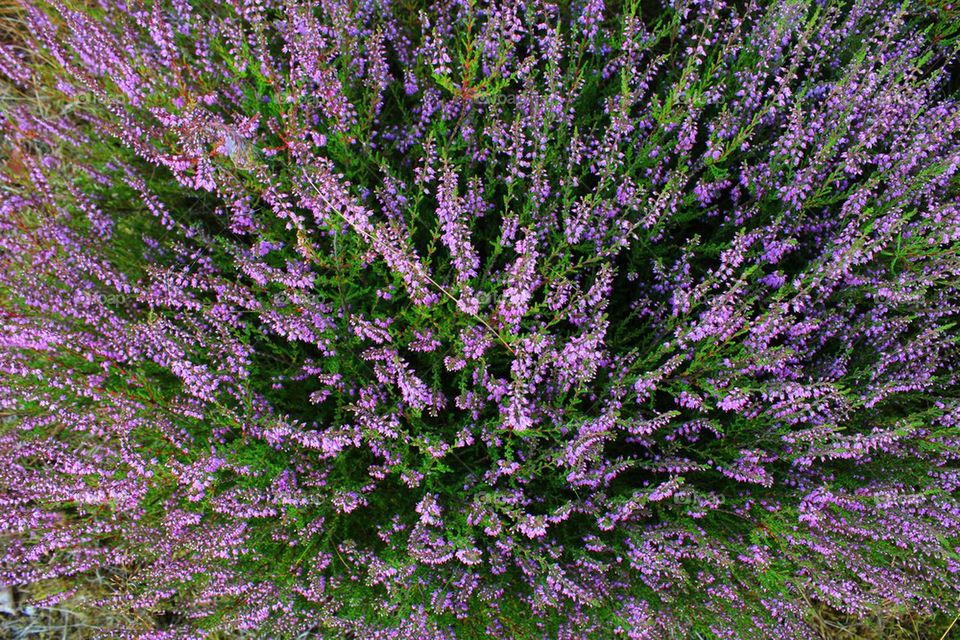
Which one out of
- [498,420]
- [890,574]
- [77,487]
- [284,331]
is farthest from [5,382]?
[890,574]

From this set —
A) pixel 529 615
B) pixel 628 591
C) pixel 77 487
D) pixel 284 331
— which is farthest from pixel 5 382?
pixel 628 591

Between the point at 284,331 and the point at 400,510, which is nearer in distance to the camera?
the point at 284,331

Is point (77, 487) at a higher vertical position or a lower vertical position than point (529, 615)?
higher

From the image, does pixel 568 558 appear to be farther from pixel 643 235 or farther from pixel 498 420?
pixel 643 235

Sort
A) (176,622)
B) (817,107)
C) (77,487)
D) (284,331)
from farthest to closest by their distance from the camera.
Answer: (176,622) < (817,107) < (77,487) < (284,331)

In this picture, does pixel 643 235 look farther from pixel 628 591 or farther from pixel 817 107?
pixel 628 591

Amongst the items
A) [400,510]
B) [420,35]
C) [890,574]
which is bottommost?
[890,574]

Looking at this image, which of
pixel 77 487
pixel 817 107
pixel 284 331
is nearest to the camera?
pixel 284 331
